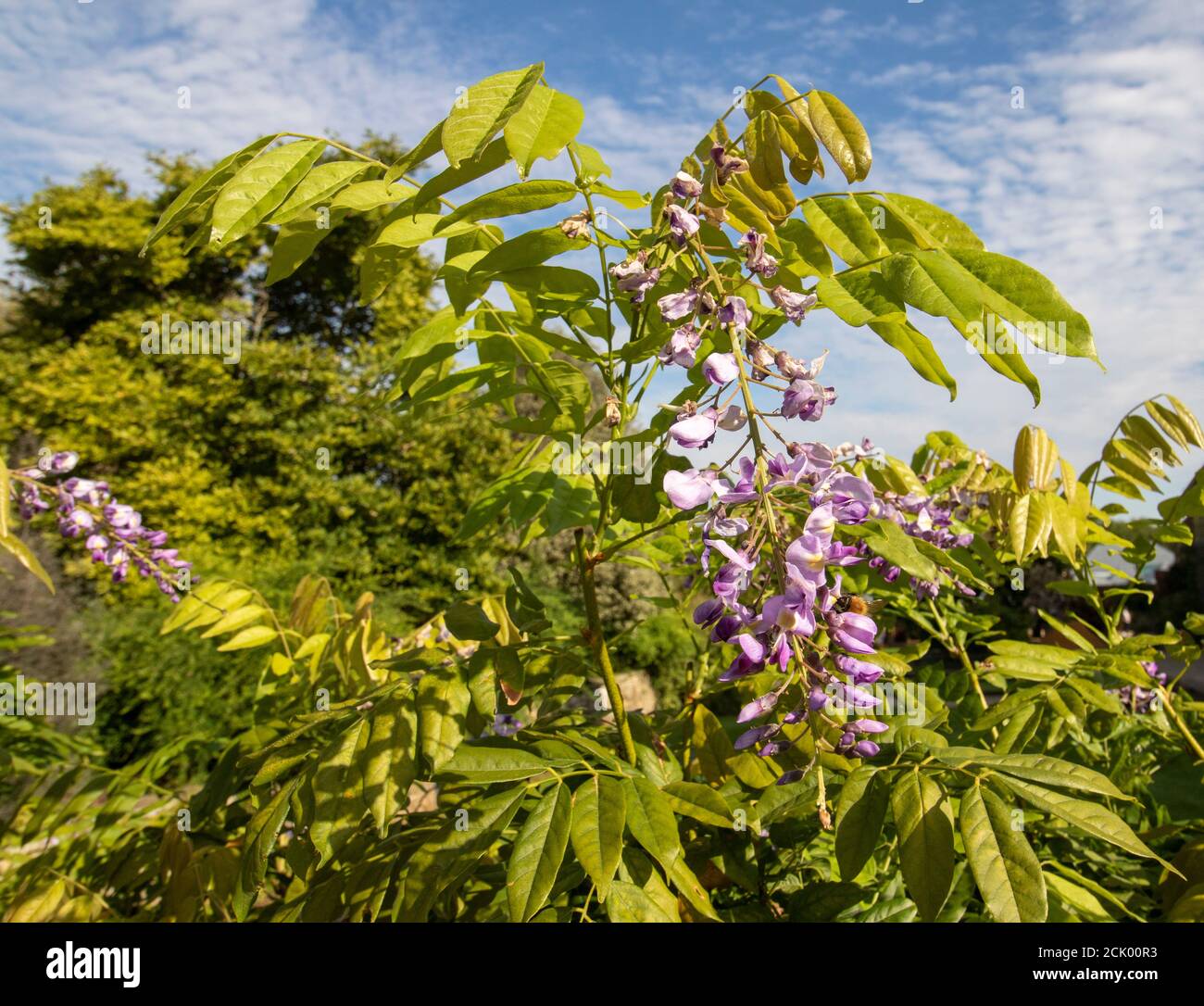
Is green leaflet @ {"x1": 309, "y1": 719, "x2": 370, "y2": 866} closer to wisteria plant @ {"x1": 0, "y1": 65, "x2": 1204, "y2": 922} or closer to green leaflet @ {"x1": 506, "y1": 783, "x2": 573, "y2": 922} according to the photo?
wisteria plant @ {"x1": 0, "y1": 65, "x2": 1204, "y2": 922}

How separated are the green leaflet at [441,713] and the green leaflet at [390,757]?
0.09 feet

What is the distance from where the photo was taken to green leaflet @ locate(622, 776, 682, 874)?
106 cm

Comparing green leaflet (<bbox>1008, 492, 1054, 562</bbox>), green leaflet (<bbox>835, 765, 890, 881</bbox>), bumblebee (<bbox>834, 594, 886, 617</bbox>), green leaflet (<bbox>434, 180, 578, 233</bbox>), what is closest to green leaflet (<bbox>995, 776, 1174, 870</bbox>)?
green leaflet (<bbox>835, 765, 890, 881</bbox>)

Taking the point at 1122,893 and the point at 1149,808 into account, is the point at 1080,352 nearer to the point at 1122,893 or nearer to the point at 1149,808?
the point at 1122,893

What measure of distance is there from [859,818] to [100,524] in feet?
10.6

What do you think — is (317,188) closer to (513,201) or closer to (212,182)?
(212,182)

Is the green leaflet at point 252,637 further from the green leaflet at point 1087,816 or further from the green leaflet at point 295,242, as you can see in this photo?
the green leaflet at point 1087,816

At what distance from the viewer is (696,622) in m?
1.12

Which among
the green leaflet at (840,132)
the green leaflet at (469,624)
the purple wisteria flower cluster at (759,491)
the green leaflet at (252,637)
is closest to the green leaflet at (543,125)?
the purple wisteria flower cluster at (759,491)

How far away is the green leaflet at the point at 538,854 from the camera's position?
98 centimetres

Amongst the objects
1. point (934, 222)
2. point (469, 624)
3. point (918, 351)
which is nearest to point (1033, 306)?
point (918, 351)

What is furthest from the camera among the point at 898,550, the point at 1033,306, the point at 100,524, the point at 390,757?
the point at 100,524
